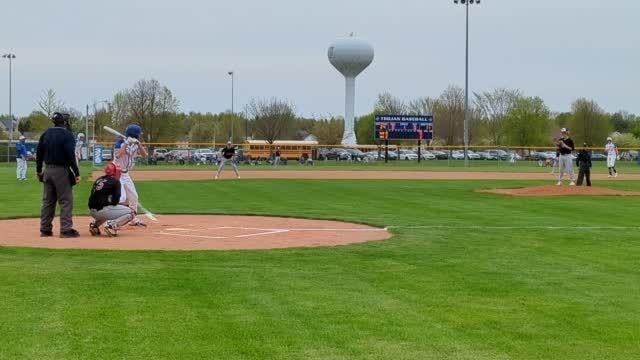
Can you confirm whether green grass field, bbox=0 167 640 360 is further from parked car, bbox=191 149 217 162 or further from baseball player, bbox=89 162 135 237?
parked car, bbox=191 149 217 162

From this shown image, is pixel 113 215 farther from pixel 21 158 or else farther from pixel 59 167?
pixel 21 158

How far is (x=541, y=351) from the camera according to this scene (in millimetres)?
5992

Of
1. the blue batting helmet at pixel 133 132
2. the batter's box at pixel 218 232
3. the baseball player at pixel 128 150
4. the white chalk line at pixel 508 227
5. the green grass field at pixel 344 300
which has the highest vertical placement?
the blue batting helmet at pixel 133 132

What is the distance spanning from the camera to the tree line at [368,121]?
87.9 metres

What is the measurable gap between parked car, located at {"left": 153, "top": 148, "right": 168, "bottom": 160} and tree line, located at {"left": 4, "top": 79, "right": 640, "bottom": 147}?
5002mm

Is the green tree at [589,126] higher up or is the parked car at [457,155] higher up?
the green tree at [589,126]

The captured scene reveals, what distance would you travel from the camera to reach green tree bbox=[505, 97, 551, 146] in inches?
3652

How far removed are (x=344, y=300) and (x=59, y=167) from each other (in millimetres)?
6586

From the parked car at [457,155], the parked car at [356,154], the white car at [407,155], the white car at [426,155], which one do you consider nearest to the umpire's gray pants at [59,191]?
the parked car at [356,154]

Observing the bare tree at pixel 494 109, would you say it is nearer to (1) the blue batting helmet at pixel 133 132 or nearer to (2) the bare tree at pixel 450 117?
(2) the bare tree at pixel 450 117

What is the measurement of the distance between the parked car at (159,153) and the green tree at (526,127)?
38918 millimetres

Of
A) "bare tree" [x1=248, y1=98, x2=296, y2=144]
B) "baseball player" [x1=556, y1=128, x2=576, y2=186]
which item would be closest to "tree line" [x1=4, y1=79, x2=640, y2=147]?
"bare tree" [x1=248, y1=98, x2=296, y2=144]

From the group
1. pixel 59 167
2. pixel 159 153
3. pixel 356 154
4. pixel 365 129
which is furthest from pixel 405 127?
pixel 59 167

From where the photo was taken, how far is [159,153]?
75438 mm
